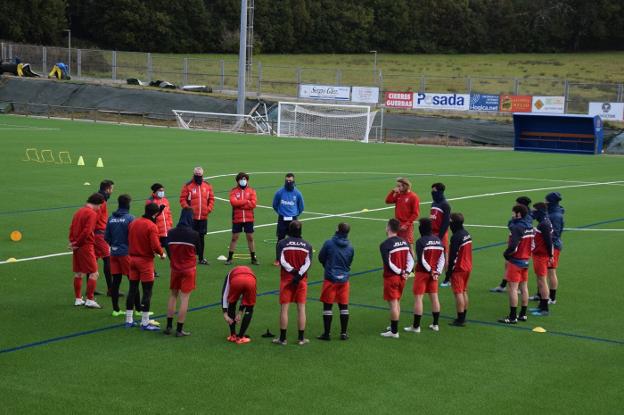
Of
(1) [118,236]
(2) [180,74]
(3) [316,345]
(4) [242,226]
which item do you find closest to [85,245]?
(1) [118,236]

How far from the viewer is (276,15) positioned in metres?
114

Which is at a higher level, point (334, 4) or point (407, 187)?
point (334, 4)

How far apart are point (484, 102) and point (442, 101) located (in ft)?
10.6

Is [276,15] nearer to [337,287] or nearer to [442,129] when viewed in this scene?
[442,129]

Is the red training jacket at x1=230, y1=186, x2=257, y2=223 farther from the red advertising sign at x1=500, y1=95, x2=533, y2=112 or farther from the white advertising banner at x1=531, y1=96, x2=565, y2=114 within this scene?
the red advertising sign at x1=500, y1=95, x2=533, y2=112

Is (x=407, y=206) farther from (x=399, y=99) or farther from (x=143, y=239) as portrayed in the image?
(x=399, y=99)

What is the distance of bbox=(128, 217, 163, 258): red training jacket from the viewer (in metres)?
12.8

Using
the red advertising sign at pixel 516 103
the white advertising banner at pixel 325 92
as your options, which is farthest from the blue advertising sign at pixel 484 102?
the white advertising banner at pixel 325 92

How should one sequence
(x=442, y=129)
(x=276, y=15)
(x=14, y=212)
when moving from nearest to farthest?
1. (x=14, y=212)
2. (x=442, y=129)
3. (x=276, y=15)

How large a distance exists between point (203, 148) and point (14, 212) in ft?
72.0

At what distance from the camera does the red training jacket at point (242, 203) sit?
18.4 metres

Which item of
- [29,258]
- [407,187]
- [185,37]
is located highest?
[185,37]

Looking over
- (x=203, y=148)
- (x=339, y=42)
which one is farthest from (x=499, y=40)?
(x=203, y=148)

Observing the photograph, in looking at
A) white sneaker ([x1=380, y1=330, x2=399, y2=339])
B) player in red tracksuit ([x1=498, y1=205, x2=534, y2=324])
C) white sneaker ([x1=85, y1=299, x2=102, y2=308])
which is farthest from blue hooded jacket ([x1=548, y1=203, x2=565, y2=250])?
white sneaker ([x1=85, y1=299, x2=102, y2=308])
